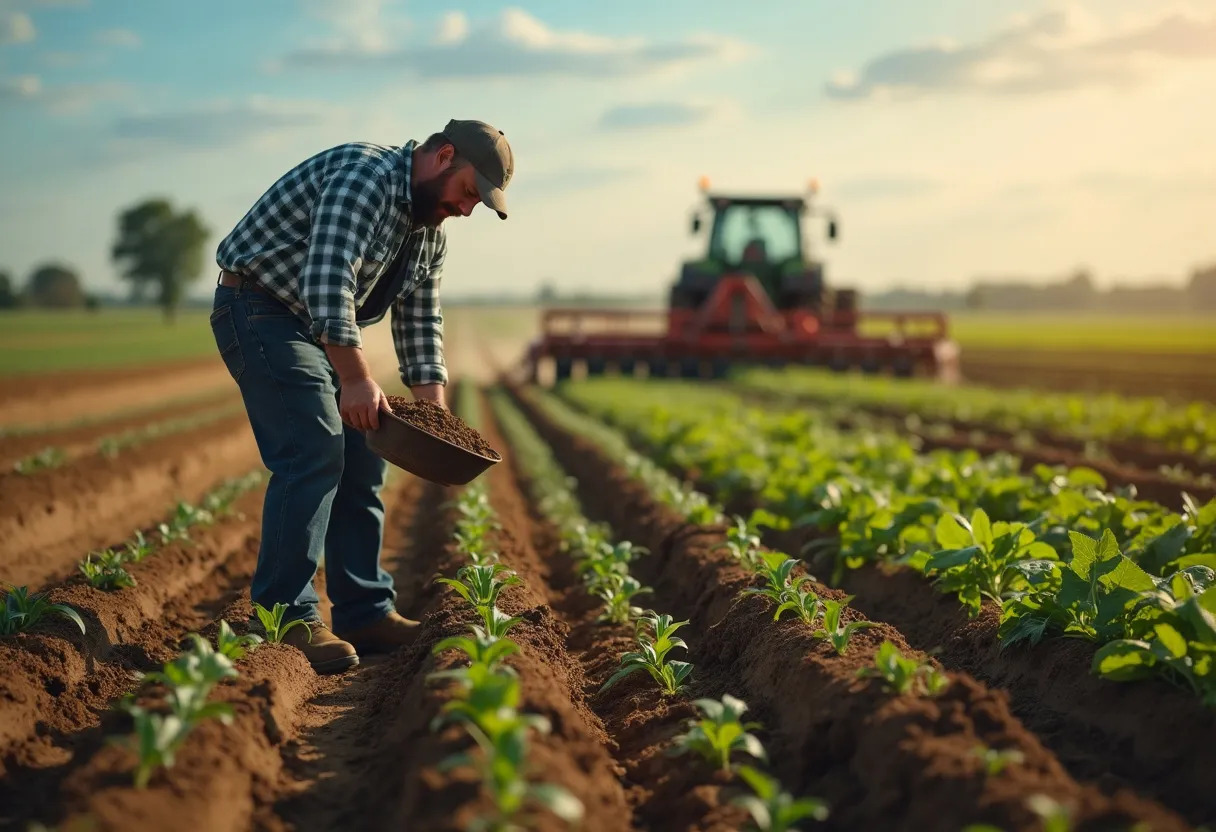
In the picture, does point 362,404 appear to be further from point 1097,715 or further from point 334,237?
point 1097,715

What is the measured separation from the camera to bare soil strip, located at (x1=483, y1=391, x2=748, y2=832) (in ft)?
10.7

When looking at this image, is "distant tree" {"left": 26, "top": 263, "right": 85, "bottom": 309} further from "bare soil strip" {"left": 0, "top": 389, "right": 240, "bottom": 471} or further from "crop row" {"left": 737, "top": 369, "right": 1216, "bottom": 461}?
"crop row" {"left": 737, "top": 369, "right": 1216, "bottom": 461}

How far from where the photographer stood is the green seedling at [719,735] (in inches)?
131

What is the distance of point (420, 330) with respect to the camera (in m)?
A: 5.34

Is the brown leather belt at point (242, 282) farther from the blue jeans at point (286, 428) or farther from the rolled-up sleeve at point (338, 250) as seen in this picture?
the rolled-up sleeve at point (338, 250)

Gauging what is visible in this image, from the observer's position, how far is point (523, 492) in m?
10.3

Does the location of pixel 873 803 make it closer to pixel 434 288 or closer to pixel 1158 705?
pixel 1158 705

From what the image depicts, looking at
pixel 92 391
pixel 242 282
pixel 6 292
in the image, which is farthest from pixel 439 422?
pixel 6 292

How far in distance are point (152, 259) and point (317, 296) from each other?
8694 cm

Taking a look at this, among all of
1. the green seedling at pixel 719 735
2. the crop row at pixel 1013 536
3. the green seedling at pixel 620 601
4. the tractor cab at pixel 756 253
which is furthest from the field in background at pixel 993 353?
the green seedling at pixel 719 735

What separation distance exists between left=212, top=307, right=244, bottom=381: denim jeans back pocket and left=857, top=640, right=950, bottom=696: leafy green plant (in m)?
2.75

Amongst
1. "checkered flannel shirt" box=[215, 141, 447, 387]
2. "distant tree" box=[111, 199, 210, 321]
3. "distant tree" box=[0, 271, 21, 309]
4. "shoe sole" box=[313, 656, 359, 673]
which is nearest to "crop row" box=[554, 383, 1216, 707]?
"shoe sole" box=[313, 656, 359, 673]

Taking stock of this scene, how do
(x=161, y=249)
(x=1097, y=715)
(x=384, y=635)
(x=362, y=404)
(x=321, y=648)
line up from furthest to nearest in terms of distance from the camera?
1. (x=161, y=249)
2. (x=384, y=635)
3. (x=321, y=648)
4. (x=362, y=404)
5. (x=1097, y=715)

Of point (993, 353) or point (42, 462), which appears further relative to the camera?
point (993, 353)
